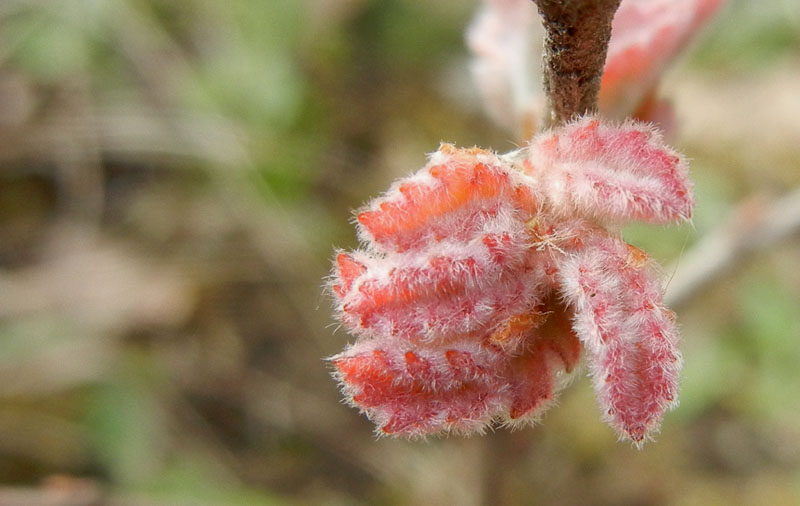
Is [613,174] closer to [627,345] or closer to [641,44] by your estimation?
[627,345]

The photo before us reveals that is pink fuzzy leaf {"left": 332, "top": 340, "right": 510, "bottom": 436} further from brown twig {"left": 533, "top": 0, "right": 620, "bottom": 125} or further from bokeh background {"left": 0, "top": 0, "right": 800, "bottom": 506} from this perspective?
bokeh background {"left": 0, "top": 0, "right": 800, "bottom": 506}

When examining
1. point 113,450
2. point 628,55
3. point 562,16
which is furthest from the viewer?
point 113,450

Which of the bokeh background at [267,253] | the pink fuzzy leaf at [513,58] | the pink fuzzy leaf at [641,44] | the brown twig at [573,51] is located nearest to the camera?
the brown twig at [573,51]

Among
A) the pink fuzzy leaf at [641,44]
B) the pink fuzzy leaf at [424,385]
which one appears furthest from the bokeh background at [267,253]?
the pink fuzzy leaf at [424,385]

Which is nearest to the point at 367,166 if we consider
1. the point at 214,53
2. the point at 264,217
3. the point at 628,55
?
the point at 264,217

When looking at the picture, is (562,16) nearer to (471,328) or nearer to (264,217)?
(471,328)

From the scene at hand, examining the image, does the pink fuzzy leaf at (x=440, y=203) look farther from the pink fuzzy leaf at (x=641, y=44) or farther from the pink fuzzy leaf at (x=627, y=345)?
the pink fuzzy leaf at (x=641, y=44)

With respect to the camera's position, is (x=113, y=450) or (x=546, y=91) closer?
(x=546, y=91)
